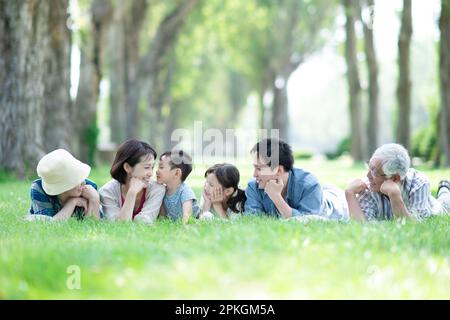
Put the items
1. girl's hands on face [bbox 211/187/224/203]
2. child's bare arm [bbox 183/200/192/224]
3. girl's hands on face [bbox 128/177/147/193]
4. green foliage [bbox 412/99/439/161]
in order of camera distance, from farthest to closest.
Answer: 1. green foliage [bbox 412/99/439/161]
2. girl's hands on face [bbox 211/187/224/203]
3. child's bare arm [bbox 183/200/192/224]
4. girl's hands on face [bbox 128/177/147/193]

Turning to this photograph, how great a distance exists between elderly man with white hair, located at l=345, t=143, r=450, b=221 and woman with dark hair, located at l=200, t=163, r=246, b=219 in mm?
1420

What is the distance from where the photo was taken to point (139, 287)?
14.4ft

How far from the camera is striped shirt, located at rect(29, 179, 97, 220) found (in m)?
8.23


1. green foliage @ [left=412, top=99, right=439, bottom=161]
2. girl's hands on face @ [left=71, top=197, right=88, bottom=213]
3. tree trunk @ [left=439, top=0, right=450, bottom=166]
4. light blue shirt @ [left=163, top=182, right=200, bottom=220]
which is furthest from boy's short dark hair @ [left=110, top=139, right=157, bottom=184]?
green foliage @ [left=412, top=99, right=439, bottom=161]

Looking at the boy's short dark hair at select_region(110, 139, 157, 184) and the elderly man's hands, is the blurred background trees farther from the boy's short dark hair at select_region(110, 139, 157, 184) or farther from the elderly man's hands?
the elderly man's hands

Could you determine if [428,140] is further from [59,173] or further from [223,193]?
[59,173]

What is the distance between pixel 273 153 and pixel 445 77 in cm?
1658

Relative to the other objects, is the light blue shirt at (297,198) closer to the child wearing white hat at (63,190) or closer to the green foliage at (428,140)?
the child wearing white hat at (63,190)

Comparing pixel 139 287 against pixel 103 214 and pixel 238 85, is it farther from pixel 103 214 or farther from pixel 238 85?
pixel 238 85

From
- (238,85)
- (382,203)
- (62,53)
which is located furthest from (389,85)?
(382,203)

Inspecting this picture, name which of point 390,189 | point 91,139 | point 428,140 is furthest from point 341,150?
point 390,189

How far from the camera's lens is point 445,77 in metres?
23.3

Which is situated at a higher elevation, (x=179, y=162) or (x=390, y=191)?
(x=179, y=162)

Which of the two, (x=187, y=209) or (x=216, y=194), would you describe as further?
(x=216, y=194)
